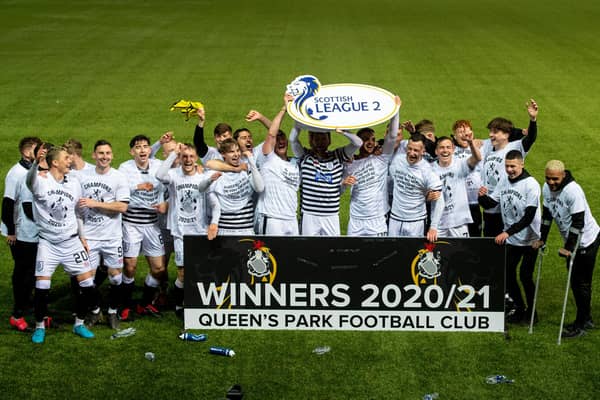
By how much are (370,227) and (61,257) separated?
3.40m

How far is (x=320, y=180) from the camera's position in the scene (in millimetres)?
10172

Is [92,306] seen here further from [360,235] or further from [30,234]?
[360,235]

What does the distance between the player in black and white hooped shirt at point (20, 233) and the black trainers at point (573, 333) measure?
5.78 m

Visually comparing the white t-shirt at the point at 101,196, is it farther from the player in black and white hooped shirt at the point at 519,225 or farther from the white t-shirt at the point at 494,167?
the white t-shirt at the point at 494,167

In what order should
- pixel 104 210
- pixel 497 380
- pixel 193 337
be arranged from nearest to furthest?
pixel 497 380, pixel 193 337, pixel 104 210

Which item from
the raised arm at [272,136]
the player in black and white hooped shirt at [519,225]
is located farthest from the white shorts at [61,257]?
the player in black and white hooped shirt at [519,225]

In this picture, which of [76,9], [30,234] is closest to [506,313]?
[30,234]

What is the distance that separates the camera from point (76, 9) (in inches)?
1479

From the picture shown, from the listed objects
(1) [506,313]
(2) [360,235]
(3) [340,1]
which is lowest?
(3) [340,1]

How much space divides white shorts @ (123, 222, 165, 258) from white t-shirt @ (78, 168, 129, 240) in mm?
314

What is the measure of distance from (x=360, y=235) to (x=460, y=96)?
1362 cm

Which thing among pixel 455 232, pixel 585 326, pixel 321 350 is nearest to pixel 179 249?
pixel 321 350

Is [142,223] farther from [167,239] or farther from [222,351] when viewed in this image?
[222,351]

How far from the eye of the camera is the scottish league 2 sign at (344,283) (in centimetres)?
986
